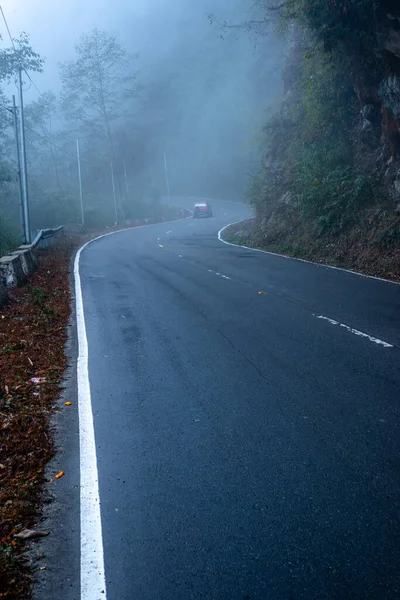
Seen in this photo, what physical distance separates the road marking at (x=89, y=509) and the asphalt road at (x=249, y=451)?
7 cm

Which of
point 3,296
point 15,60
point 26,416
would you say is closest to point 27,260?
point 3,296

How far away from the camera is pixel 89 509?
434cm

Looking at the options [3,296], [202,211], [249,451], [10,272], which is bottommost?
[249,451]

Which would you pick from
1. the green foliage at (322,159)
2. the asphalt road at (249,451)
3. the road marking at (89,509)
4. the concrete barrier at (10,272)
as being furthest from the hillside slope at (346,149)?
the road marking at (89,509)

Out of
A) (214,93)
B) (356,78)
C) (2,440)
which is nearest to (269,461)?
(2,440)

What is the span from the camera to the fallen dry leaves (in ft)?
13.0

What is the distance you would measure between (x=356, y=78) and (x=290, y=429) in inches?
742

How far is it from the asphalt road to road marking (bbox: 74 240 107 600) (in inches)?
2.7

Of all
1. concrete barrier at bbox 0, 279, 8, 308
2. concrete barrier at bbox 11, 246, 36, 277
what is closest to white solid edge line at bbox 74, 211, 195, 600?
concrete barrier at bbox 0, 279, 8, 308

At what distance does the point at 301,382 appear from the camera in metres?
6.75

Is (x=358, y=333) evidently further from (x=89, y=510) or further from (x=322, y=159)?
(x=322, y=159)

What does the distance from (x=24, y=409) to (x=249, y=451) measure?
275 cm

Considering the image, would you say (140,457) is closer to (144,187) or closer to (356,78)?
(356,78)

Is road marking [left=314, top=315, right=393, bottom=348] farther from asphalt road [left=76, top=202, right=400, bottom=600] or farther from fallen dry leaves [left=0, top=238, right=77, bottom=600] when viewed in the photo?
fallen dry leaves [left=0, top=238, right=77, bottom=600]
